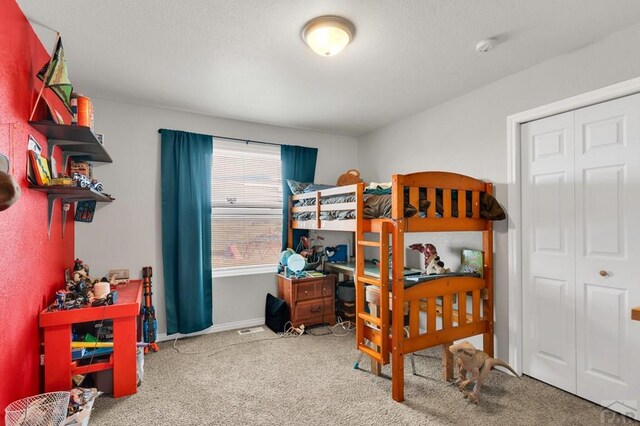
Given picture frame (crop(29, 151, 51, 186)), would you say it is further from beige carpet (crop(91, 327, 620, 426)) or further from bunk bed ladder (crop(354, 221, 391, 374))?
bunk bed ladder (crop(354, 221, 391, 374))

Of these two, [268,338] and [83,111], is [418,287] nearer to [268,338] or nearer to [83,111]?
[268,338]

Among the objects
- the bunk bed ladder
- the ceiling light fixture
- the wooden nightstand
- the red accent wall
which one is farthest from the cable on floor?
the ceiling light fixture

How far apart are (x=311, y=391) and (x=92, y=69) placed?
2969 millimetres

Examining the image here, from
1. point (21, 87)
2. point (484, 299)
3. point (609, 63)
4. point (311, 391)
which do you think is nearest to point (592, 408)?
point (484, 299)

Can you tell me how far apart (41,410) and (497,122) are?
3.65 m

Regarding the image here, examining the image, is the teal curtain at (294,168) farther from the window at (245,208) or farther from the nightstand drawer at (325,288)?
the nightstand drawer at (325,288)

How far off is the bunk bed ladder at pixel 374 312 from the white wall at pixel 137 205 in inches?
64.8

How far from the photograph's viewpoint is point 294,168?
4027 millimetres

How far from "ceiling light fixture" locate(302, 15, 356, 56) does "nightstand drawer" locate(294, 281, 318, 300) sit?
2422 millimetres

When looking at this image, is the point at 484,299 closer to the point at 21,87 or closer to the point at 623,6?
the point at 623,6

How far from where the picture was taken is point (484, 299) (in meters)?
2.71

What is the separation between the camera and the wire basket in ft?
5.23

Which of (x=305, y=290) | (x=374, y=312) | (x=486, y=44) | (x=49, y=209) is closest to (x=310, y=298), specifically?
(x=305, y=290)

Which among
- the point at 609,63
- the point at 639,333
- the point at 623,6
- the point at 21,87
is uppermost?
the point at 623,6
